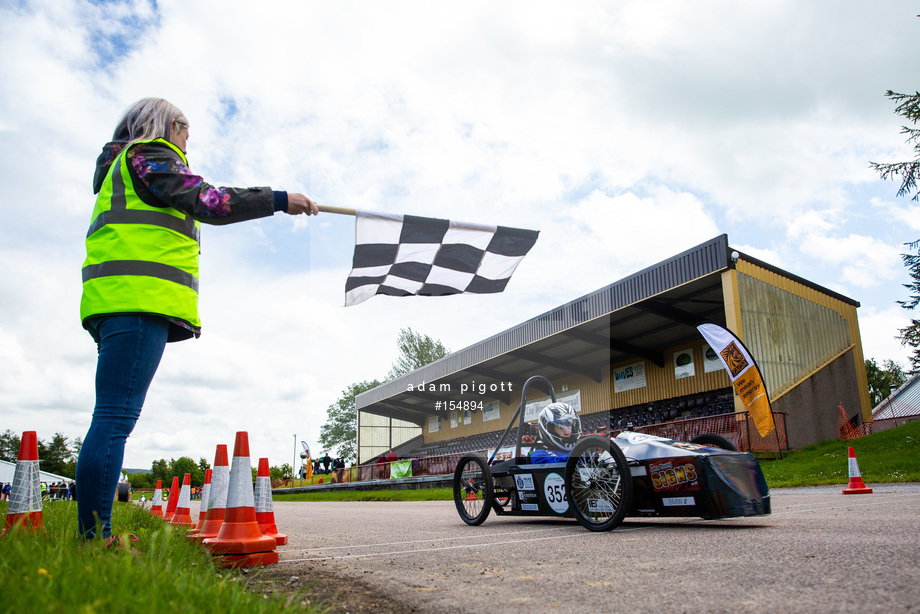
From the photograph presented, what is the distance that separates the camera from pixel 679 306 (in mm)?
20281

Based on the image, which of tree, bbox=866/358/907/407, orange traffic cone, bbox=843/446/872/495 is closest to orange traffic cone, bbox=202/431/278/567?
orange traffic cone, bbox=843/446/872/495

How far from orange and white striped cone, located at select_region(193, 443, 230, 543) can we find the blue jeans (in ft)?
3.97

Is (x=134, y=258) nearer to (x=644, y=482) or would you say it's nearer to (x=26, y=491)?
(x=26, y=491)

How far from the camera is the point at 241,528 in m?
3.13

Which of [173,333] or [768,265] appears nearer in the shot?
[173,333]

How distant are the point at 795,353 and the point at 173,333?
63.7 feet

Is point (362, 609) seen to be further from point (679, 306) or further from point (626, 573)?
point (679, 306)

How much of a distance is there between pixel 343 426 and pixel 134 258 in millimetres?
62136

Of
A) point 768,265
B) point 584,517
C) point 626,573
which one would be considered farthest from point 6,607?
point 768,265

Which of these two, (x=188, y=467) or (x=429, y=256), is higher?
(x=429, y=256)

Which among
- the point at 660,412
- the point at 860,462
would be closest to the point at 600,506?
the point at 860,462

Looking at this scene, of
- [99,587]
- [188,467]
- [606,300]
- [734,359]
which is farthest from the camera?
[188,467]

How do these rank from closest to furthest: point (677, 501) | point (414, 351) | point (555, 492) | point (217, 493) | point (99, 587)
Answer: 1. point (99, 587)
2. point (217, 493)
3. point (677, 501)
4. point (555, 492)
5. point (414, 351)

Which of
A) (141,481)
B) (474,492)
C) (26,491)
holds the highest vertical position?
(26,491)
